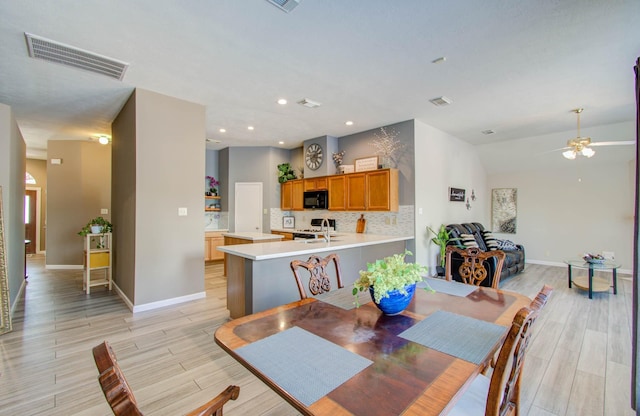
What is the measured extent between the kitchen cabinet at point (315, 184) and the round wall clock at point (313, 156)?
0.28m

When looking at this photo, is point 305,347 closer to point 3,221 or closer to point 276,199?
point 3,221

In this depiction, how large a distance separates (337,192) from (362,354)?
465cm

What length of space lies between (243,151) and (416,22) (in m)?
5.53

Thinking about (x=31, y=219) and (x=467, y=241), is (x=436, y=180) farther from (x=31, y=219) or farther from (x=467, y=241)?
(x=31, y=219)

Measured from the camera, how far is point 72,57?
2852 millimetres

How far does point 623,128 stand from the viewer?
525 cm

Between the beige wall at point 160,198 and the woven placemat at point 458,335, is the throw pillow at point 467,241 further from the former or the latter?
the beige wall at point 160,198

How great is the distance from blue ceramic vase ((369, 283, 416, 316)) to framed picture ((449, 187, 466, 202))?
16.2 feet

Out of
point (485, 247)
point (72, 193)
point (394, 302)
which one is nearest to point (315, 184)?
point (485, 247)

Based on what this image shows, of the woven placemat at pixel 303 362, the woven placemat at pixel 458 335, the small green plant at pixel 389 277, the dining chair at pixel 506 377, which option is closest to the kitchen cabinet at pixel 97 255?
the woven placemat at pixel 303 362

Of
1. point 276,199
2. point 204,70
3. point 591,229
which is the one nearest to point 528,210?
point 591,229

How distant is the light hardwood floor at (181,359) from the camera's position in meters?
2.04

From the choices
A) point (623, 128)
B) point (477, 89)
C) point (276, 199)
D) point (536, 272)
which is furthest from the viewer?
point (276, 199)

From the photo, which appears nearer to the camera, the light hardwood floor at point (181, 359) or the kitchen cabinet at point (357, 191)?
the light hardwood floor at point (181, 359)
